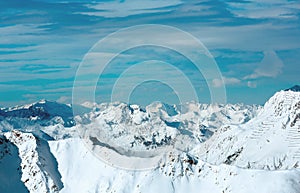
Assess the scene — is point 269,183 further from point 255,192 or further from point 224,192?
point 224,192

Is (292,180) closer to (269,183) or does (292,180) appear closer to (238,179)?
(269,183)

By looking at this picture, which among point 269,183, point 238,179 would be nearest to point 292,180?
point 269,183

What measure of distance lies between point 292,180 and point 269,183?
24.3ft

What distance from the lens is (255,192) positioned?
18338 centimetres

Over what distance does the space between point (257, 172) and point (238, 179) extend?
8.20m

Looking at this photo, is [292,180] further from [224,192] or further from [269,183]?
[224,192]

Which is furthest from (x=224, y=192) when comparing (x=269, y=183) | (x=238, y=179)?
(x=269, y=183)

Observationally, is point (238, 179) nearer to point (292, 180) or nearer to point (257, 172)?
point (257, 172)

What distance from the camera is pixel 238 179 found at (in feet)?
648

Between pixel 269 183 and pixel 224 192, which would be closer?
pixel 269 183

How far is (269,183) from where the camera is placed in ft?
603

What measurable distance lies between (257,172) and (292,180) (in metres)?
14.2

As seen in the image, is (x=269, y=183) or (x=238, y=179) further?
(x=238, y=179)

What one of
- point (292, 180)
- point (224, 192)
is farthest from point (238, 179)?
point (292, 180)
